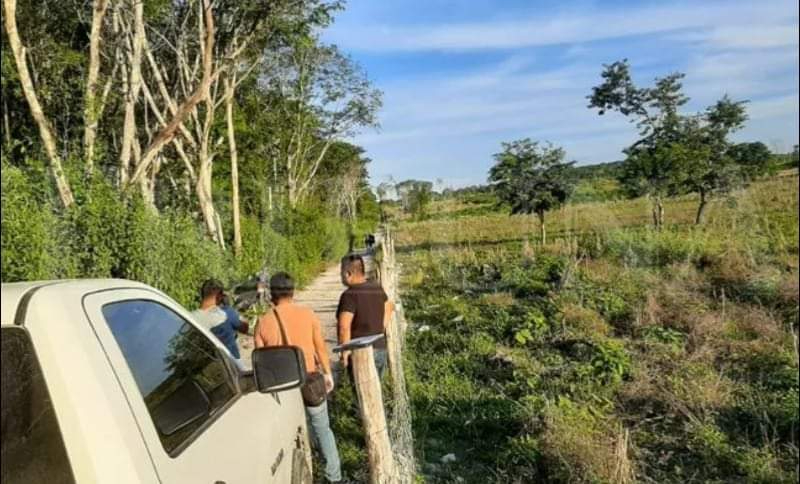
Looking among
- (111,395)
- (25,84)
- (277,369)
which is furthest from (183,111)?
(111,395)

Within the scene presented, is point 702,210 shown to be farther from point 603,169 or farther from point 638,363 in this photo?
point 638,363

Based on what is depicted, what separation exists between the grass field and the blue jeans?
2.68ft

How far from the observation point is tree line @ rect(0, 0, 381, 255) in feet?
21.4

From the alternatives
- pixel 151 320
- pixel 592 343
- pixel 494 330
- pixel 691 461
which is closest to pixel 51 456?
pixel 151 320

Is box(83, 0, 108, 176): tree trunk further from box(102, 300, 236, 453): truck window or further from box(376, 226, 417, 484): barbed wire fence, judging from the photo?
box(102, 300, 236, 453): truck window

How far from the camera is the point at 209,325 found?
4547 mm

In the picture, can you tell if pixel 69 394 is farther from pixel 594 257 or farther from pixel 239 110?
pixel 239 110

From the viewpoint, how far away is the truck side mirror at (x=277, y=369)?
2.18 meters

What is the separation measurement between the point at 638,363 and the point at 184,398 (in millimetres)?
5420

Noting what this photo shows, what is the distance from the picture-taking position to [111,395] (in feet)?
4.07

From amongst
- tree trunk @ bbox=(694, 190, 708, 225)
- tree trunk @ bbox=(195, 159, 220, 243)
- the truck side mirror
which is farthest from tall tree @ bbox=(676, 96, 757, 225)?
tree trunk @ bbox=(195, 159, 220, 243)

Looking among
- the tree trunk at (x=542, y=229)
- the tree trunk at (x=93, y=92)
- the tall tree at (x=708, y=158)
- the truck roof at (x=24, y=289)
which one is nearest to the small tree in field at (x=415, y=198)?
the tree trunk at (x=542, y=229)

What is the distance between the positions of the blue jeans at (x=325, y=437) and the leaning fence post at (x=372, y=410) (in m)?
0.76

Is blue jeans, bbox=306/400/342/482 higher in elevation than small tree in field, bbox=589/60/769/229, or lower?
lower
